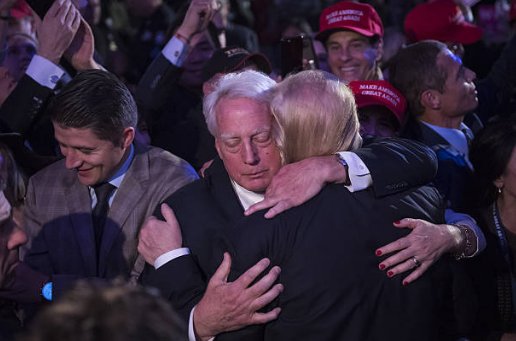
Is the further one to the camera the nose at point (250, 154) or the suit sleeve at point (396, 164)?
the nose at point (250, 154)

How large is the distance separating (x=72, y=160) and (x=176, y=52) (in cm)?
133

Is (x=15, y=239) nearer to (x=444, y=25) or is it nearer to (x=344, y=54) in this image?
(x=344, y=54)

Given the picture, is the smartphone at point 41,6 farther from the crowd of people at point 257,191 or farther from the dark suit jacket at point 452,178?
the dark suit jacket at point 452,178

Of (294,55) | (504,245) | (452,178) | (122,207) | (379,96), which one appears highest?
(294,55)

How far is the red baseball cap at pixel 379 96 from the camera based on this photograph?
14.6 feet

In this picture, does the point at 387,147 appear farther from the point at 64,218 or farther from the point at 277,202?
the point at 64,218

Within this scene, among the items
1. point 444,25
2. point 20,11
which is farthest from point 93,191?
point 444,25

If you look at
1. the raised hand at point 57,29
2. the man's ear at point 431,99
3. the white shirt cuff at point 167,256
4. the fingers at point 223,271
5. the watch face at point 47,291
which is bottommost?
the watch face at point 47,291

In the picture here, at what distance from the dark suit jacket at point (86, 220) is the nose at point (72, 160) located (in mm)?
142

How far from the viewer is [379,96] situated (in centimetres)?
449

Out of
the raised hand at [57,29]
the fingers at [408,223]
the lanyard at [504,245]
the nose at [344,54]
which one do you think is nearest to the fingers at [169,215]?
the fingers at [408,223]

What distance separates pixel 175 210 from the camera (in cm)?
340

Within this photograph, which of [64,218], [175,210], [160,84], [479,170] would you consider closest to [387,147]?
[175,210]

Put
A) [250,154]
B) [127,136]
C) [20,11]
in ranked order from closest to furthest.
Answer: [250,154], [127,136], [20,11]
